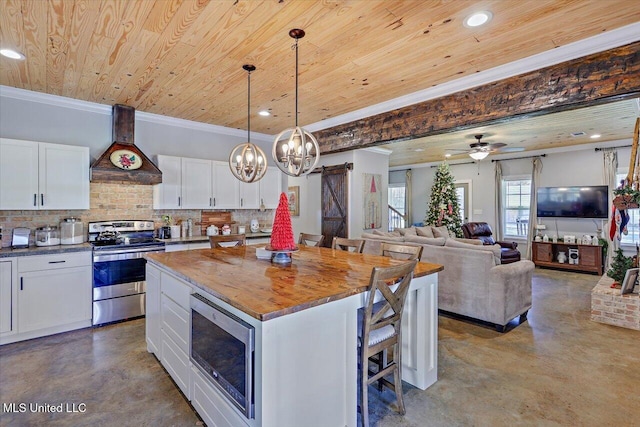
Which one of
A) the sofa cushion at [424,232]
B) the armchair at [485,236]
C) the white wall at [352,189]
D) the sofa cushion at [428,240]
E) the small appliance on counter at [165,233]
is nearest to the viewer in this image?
the sofa cushion at [428,240]

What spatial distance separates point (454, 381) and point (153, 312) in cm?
267

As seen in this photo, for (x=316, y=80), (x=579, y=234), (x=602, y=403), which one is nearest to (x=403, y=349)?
(x=602, y=403)

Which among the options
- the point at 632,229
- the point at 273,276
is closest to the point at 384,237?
the point at 273,276

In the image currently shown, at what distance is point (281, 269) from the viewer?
7.97 ft

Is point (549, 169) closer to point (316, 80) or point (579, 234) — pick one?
point (579, 234)

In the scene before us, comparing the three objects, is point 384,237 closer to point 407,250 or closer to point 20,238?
point 407,250

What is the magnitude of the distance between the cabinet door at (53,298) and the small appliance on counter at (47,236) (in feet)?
1.70

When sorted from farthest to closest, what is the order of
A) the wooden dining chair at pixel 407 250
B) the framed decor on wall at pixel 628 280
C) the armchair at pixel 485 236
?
→ the armchair at pixel 485 236 < the framed decor on wall at pixel 628 280 < the wooden dining chair at pixel 407 250

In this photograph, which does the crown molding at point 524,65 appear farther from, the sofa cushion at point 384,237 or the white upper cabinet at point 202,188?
the white upper cabinet at point 202,188

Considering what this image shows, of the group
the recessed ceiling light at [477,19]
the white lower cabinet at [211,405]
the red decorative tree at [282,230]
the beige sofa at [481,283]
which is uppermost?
the recessed ceiling light at [477,19]

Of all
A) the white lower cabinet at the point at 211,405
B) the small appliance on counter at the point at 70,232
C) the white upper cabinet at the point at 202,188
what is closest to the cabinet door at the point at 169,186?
the white upper cabinet at the point at 202,188

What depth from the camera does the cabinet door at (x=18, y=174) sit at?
3463 mm

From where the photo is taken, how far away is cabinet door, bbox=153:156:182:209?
457cm

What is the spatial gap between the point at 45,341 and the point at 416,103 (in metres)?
4.92
